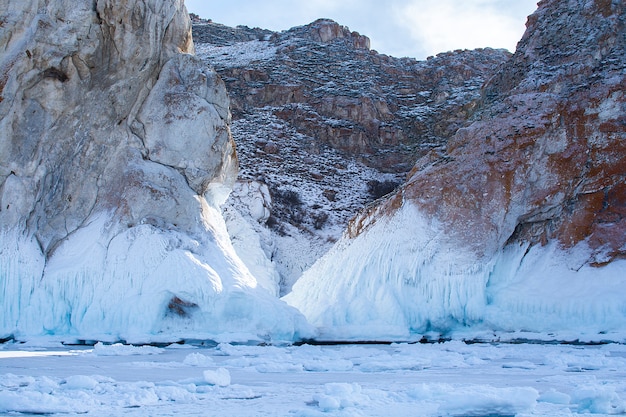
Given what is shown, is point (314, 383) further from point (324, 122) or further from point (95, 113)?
point (324, 122)

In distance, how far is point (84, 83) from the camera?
17.4 m

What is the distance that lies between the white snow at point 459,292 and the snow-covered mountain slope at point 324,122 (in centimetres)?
1391

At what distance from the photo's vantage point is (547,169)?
1789 cm

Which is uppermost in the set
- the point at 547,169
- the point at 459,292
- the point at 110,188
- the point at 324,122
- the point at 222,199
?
the point at 324,122

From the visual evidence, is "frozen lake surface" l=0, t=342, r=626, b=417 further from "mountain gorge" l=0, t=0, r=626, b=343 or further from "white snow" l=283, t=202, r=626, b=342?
"white snow" l=283, t=202, r=626, b=342

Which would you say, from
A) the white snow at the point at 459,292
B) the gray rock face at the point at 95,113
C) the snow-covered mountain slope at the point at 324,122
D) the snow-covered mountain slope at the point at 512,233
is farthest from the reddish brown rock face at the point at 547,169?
the snow-covered mountain slope at the point at 324,122

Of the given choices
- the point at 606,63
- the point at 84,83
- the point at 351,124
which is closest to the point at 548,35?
the point at 606,63

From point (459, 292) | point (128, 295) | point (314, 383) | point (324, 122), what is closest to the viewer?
point (314, 383)

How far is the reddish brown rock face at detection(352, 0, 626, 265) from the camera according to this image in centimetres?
1719

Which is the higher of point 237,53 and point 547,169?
point 237,53

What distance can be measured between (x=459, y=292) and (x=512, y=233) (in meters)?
2.44

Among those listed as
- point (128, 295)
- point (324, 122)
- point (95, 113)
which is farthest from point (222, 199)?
point (324, 122)

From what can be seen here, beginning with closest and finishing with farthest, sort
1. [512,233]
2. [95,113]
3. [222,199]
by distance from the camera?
[95,113]
[512,233]
[222,199]

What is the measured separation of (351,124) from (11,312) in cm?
3633
